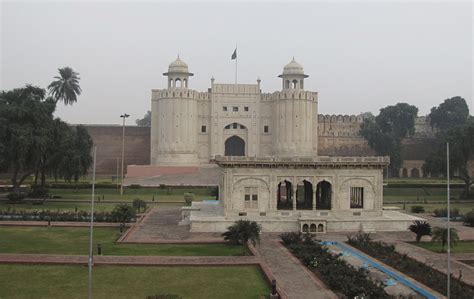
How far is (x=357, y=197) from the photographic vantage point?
2641 centimetres

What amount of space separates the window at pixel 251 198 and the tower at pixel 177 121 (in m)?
29.1

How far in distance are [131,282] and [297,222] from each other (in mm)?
11506

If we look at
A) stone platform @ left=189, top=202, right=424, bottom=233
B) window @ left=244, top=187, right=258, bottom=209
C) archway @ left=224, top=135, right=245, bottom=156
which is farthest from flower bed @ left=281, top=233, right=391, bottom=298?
archway @ left=224, top=135, right=245, bottom=156

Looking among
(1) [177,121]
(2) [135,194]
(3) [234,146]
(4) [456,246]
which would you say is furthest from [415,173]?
(4) [456,246]

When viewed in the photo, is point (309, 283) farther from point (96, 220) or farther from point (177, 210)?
point (177, 210)

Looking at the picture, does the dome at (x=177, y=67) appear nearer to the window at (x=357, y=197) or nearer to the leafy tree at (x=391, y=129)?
the leafy tree at (x=391, y=129)

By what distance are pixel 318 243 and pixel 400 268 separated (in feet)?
13.8

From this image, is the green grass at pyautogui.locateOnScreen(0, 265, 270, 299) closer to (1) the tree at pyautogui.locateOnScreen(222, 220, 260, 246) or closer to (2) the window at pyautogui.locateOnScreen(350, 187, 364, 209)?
(1) the tree at pyautogui.locateOnScreen(222, 220, 260, 246)

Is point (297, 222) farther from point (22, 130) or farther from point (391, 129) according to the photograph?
point (391, 129)

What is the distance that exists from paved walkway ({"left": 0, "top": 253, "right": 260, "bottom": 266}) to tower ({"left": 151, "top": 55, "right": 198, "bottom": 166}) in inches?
1447

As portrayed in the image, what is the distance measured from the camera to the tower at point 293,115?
54.5 metres

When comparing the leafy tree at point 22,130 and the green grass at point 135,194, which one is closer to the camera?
the leafy tree at point 22,130

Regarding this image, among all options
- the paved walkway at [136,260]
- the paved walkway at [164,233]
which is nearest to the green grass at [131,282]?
the paved walkway at [136,260]

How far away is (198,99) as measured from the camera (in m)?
55.0
